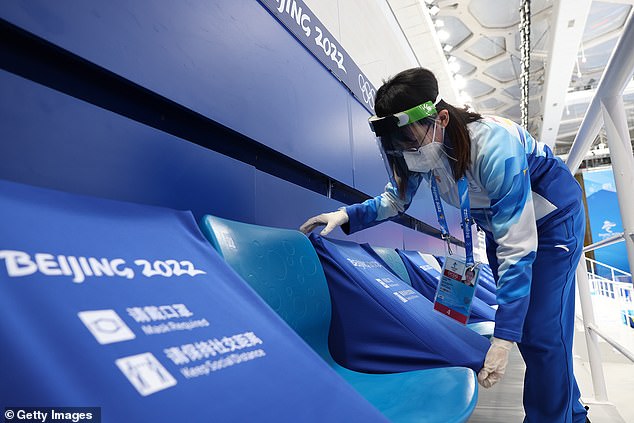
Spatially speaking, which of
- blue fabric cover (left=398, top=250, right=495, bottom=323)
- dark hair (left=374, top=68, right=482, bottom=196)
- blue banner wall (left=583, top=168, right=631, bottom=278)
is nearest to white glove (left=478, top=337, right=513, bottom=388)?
dark hair (left=374, top=68, right=482, bottom=196)

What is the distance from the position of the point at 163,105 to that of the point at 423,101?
66 cm

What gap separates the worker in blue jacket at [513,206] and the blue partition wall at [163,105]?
0.38m

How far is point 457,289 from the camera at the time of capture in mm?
1277

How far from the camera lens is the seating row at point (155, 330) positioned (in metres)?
0.34

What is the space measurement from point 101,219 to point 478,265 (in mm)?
1063

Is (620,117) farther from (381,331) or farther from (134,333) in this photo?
(134,333)

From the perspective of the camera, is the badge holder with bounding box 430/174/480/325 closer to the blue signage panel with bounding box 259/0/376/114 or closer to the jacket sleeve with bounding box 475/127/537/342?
the jacket sleeve with bounding box 475/127/537/342

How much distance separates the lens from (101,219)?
23.0 inches

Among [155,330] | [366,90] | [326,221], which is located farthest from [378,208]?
[366,90]

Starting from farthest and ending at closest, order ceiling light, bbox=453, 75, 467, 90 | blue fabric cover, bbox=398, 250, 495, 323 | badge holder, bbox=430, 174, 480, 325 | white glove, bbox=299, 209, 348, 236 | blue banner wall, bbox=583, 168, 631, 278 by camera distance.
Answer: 1. blue banner wall, bbox=583, 168, 631, 278
2. ceiling light, bbox=453, 75, 467, 90
3. blue fabric cover, bbox=398, 250, 495, 323
4. white glove, bbox=299, 209, 348, 236
5. badge holder, bbox=430, 174, 480, 325

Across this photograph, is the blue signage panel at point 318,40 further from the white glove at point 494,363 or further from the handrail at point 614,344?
the handrail at point 614,344

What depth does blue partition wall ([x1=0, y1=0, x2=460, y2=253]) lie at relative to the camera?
66 cm

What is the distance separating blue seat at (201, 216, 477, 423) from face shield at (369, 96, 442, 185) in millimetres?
376

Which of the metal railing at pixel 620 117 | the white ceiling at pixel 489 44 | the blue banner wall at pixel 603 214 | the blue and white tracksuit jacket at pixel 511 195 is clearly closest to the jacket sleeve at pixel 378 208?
the blue and white tracksuit jacket at pixel 511 195
